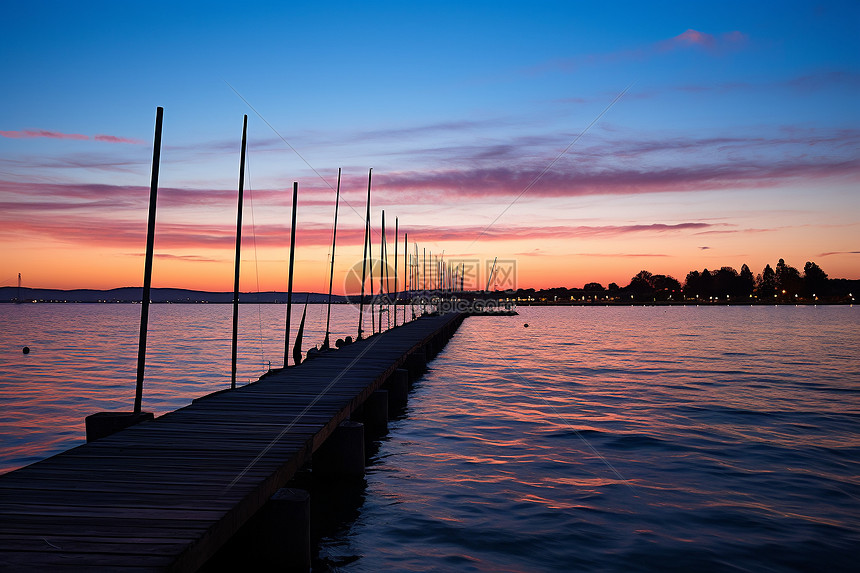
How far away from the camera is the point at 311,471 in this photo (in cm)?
1166

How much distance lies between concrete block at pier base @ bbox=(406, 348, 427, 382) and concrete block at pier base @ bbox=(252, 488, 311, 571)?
20.3 m

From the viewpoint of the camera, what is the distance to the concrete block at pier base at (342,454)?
11.1 meters

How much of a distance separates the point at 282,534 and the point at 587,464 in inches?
325

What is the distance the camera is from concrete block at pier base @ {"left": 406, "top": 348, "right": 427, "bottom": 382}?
27.5 meters

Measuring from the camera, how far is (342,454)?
11.1 metres

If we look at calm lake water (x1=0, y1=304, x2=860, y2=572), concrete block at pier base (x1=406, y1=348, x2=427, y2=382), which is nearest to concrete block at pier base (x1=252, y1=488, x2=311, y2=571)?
calm lake water (x1=0, y1=304, x2=860, y2=572)

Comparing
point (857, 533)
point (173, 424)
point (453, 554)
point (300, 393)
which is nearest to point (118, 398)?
point (300, 393)

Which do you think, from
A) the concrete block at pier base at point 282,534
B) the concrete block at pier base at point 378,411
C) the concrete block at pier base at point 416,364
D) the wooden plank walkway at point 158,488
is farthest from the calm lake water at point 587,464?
the wooden plank walkway at point 158,488

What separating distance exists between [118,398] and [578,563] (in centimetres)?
2213

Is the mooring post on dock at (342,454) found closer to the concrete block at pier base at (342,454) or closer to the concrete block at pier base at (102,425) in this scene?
the concrete block at pier base at (342,454)

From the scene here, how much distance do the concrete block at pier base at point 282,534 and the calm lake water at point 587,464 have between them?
44.8 inches

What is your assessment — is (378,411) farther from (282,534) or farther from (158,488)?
(158,488)

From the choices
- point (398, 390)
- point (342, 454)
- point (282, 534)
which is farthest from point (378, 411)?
point (282, 534)

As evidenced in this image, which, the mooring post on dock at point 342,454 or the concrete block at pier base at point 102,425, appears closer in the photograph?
the concrete block at pier base at point 102,425
